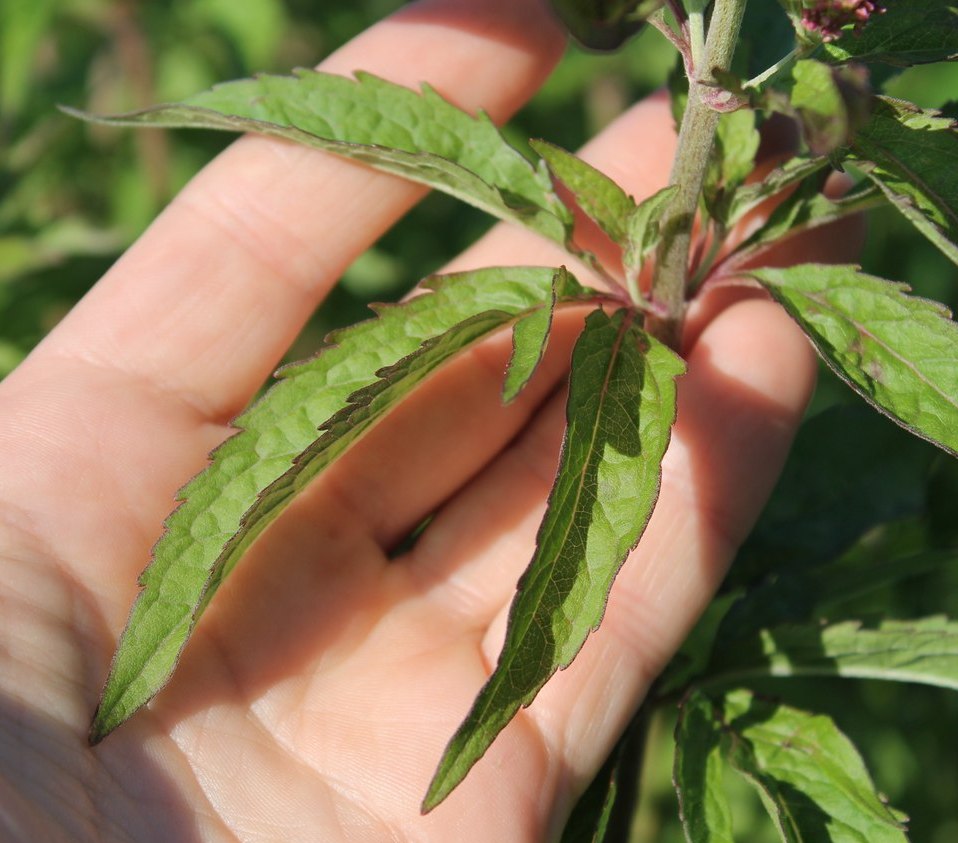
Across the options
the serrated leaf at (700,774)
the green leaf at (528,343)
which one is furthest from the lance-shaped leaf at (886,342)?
the serrated leaf at (700,774)

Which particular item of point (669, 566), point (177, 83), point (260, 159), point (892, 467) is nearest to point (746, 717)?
point (669, 566)

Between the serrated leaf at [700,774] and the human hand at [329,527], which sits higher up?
the human hand at [329,527]

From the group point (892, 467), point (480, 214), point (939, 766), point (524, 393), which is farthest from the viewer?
point (480, 214)

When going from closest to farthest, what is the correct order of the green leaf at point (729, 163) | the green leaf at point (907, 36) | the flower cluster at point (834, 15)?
the flower cluster at point (834, 15), the green leaf at point (907, 36), the green leaf at point (729, 163)

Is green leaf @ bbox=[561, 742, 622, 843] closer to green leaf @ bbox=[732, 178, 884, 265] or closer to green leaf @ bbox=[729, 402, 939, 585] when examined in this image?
green leaf @ bbox=[729, 402, 939, 585]

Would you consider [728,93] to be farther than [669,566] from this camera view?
No

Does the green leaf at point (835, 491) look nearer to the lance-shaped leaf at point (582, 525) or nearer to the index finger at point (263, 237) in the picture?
the lance-shaped leaf at point (582, 525)

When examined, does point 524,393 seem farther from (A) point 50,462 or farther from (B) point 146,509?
(A) point 50,462
